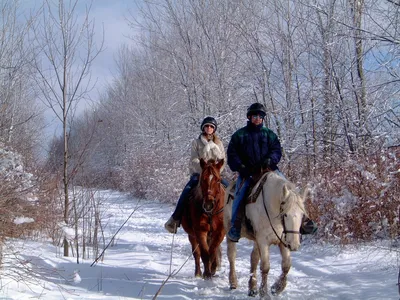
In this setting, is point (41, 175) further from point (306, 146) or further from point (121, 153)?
point (121, 153)

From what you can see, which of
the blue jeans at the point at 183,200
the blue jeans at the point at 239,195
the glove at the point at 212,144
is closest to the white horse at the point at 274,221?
the blue jeans at the point at 239,195

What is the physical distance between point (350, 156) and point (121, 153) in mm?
26994

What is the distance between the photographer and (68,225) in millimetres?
8305

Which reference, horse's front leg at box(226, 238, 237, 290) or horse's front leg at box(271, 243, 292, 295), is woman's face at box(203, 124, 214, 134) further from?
horse's front leg at box(271, 243, 292, 295)

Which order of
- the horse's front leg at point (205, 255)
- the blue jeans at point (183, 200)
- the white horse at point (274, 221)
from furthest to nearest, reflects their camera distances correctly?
the blue jeans at point (183, 200) → the horse's front leg at point (205, 255) → the white horse at point (274, 221)

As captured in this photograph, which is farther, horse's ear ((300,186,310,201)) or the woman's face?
the woman's face

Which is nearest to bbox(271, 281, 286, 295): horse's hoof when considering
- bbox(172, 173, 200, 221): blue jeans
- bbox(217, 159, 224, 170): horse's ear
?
bbox(217, 159, 224, 170): horse's ear

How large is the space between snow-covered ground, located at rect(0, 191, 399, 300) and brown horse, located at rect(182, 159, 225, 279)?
349 millimetres

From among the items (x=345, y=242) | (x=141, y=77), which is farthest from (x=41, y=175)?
(x=141, y=77)

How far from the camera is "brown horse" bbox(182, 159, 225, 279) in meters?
6.81

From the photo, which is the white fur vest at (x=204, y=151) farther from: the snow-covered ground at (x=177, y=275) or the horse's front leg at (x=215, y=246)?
the snow-covered ground at (x=177, y=275)

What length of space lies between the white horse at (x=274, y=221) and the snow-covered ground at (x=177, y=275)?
0.33 metres

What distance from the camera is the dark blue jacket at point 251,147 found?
6539mm

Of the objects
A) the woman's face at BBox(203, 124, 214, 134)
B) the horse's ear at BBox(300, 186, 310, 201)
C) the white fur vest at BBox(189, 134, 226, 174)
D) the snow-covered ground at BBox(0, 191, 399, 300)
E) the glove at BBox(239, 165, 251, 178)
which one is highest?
the woman's face at BBox(203, 124, 214, 134)
